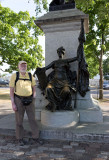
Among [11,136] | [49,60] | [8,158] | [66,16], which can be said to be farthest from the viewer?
[49,60]

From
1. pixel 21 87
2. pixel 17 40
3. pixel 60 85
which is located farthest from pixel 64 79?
pixel 17 40

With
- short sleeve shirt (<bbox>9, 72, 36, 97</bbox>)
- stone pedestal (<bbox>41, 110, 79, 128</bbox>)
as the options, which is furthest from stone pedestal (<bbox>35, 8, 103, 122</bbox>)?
short sleeve shirt (<bbox>9, 72, 36, 97</bbox>)

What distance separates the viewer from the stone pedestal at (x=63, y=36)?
194 inches

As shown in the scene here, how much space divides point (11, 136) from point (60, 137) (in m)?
1.21

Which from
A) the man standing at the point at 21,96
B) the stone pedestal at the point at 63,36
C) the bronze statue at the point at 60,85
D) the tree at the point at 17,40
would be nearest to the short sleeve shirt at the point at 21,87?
the man standing at the point at 21,96

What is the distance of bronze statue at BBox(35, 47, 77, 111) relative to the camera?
426 centimetres

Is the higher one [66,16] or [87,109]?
[66,16]

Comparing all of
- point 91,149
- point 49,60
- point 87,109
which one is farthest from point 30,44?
point 91,149

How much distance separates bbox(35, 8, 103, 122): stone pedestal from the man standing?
140 cm

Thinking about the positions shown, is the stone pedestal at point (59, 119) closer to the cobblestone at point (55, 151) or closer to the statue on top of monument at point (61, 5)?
the cobblestone at point (55, 151)

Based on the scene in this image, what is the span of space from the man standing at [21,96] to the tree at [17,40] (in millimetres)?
12788

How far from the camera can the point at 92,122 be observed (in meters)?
4.61

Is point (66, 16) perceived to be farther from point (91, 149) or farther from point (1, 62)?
point (1, 62)

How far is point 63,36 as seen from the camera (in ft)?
17.4
